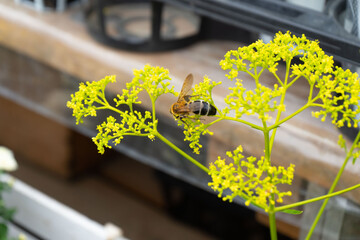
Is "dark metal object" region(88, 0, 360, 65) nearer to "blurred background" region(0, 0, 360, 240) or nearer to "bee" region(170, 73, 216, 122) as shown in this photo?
"blurred background" region(0, 0, 360, 240)

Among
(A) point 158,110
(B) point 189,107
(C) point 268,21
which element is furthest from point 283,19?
(B) point 189,107

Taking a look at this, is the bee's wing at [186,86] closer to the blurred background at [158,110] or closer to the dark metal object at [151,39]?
the blurred background at [158,110]

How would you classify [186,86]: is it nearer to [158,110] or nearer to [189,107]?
[189,107]

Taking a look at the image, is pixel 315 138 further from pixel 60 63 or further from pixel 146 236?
pixel 146 236

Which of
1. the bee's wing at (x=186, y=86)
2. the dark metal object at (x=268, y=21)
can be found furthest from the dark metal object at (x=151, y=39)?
the bee's wing at (x=186, y=86)

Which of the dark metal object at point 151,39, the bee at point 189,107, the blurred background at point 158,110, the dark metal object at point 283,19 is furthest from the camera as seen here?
the dark metal object at point 151,39

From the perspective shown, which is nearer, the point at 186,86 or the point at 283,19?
the point at 186,86

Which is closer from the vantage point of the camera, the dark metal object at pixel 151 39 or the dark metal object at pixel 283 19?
the dark metal object at pixel 283 19

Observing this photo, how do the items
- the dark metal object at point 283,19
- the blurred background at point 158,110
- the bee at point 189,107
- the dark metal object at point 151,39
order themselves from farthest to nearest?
the dark metal object at point 151,39 < the blurred background at point 158,110 < the dark metal object at point 283,19 < the bee at point 189,107

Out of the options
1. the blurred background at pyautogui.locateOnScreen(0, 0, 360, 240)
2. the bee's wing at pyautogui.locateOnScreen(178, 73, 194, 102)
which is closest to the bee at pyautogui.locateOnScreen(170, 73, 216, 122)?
the bee's wing at pyautogui.locateOnScreen(178, 73, 194, 102)

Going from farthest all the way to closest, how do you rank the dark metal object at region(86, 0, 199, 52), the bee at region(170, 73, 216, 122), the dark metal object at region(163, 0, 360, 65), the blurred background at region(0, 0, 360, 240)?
the dark metal object at region(86, 0, 199, 52)
the blurred background at region(0, 0, 360, 240)
the dark metal object at region(163, 0, 360, 65)
the bee at region(170, 73, 216, 122)
